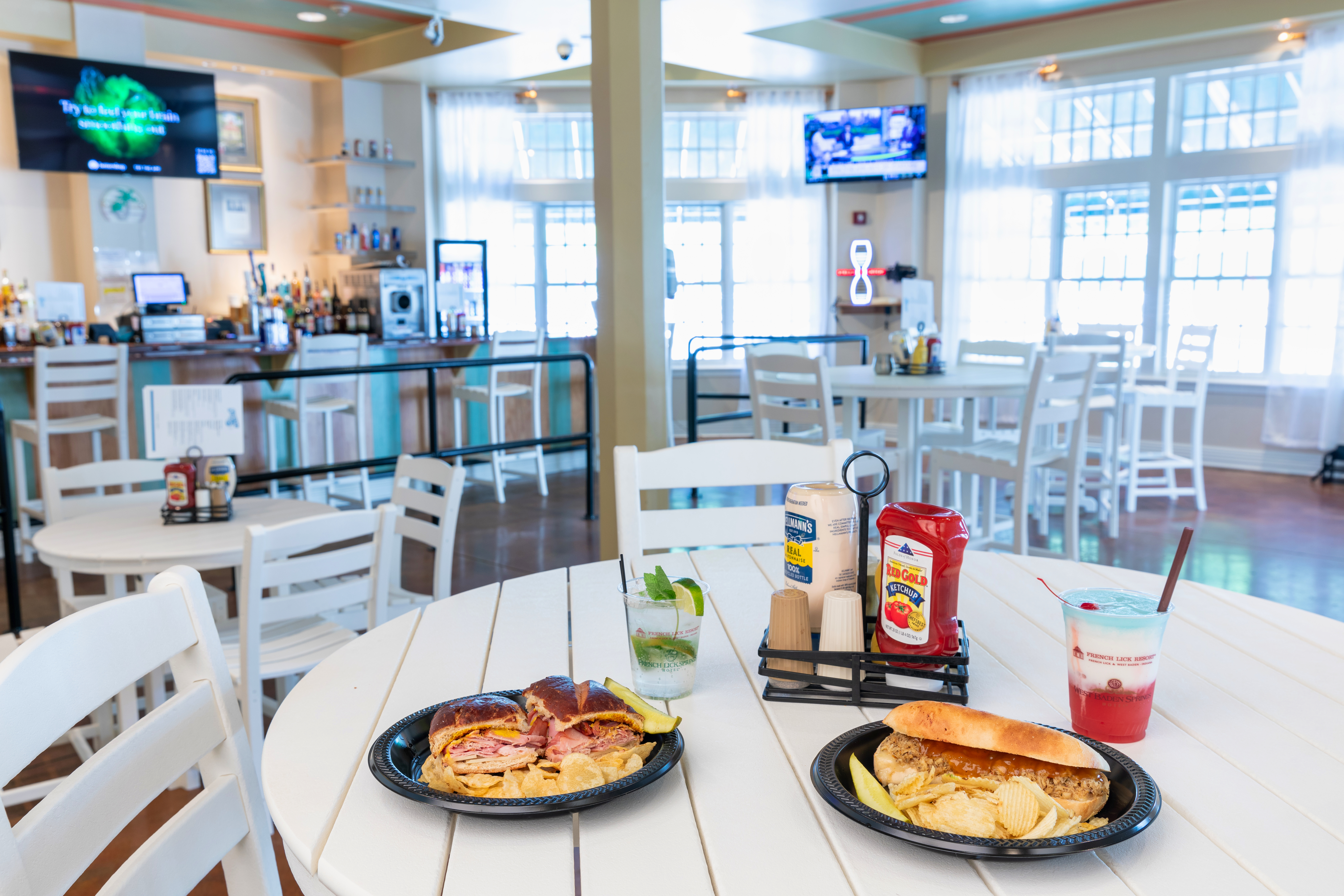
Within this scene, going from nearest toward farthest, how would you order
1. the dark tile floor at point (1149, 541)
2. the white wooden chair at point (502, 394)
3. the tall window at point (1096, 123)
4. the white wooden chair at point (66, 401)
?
the dark tile floor at point (1149, 541)
the white wooden chair at point (66, 401)
the white wooden chair at point (502, 394)
the tall window at point (1096, 123)

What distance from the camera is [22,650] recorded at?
75 cm

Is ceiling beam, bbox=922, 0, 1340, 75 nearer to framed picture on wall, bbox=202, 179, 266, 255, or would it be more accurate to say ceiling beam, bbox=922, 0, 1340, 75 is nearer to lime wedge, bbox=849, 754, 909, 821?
framed picture on wall, bbox=202, 179, 266, 255

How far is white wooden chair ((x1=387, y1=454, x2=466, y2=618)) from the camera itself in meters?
2.11

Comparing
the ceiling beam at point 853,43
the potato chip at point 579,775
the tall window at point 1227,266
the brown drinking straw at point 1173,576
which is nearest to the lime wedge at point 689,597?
the potato chip at point 579,775

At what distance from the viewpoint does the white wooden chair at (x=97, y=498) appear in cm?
252

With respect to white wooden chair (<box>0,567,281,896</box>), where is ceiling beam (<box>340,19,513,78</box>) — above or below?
above

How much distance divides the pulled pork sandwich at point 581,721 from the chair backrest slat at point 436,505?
4.00 feet

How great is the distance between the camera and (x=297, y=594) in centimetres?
203

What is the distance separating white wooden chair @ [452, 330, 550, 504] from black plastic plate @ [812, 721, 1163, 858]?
15.2ft

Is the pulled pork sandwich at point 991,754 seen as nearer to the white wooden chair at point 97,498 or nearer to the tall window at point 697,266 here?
the white wooden chair at point 97,498

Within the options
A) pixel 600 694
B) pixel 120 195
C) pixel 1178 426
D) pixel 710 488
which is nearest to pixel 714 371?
pixel 710 488

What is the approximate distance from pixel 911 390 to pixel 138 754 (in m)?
3.25

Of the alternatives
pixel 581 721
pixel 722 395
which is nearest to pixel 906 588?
pixel 581 721

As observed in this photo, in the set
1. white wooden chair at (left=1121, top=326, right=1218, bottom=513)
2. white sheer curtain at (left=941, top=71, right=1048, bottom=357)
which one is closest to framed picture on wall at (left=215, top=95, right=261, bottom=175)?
white sheer curtain at (left=941, top=71, right=1048, bottom=357)
